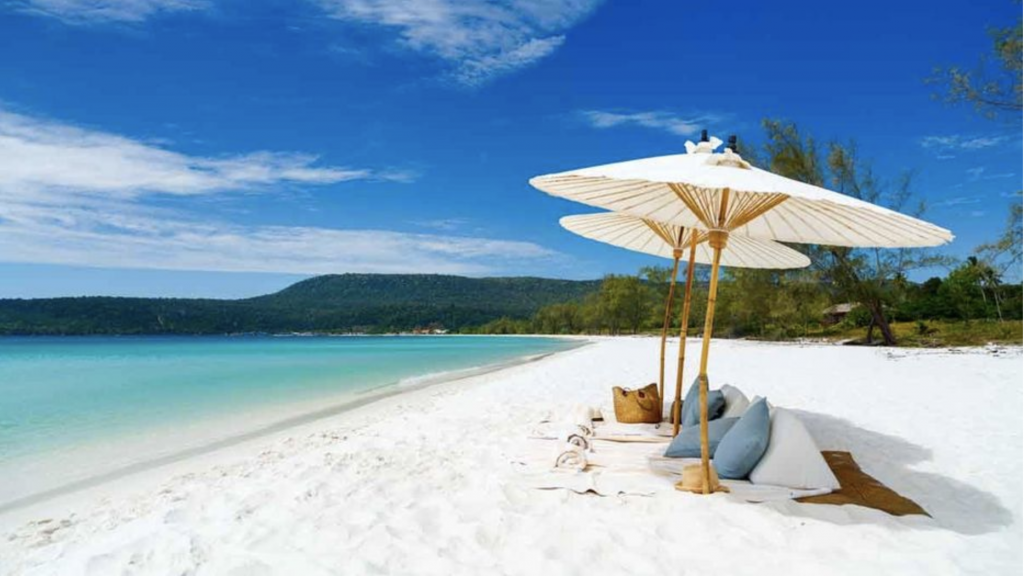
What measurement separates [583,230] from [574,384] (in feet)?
15.5

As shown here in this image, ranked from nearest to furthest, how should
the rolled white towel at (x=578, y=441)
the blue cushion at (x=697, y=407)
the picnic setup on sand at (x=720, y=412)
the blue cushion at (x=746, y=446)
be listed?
the picnic setup on sand at (x=720, y=412), the blue cushion at (x=746, y=446), the rolled white towel at (x=578, y=441), the blue cushion at (x=697, y=407)

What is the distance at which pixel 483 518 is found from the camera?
3.53 m

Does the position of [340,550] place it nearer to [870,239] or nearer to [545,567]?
[545,567]

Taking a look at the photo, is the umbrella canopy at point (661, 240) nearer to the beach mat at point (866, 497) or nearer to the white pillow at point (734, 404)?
the white pillow at point (734, 404)

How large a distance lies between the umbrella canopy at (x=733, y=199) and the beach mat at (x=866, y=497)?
1.72m

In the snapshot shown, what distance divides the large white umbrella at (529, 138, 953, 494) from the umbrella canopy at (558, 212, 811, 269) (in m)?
1.13

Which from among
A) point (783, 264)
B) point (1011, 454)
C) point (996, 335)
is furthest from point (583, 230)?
point (996, 335)

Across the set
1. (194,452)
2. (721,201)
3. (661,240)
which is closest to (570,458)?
(721,201)

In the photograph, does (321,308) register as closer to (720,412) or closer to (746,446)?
(720,412)

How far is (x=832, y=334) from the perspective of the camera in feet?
101

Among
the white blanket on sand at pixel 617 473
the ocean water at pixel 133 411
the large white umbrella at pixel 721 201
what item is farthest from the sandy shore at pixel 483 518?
the ocean water at pixel 133 411

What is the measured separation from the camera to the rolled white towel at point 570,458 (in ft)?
14.6

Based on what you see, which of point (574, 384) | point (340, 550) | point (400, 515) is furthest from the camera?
point (574, 384)

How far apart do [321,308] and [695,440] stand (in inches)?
3949
